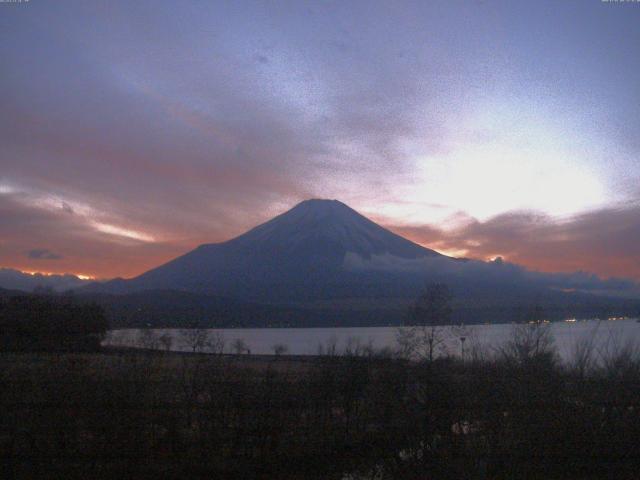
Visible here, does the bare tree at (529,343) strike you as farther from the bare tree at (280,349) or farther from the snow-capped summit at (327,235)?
the snow-capped summit at (327,235)

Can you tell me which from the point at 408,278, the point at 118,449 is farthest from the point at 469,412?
the point at 408,278

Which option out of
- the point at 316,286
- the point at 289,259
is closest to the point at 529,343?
the point at 316,286

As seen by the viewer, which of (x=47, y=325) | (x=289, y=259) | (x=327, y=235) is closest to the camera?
(x=47, y=325)

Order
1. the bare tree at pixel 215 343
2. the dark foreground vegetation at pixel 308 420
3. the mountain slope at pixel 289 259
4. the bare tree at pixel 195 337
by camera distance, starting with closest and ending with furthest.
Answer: the dark foreground vegetation at pixel 308 420 → the bare tree at pixel 215 343 → the bare tree at pixel 195 337 → the mountain slope at pixel 289 259

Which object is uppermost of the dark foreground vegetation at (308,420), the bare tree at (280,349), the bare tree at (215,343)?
the bare tree at (215,343)

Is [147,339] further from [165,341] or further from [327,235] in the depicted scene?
[327,235]

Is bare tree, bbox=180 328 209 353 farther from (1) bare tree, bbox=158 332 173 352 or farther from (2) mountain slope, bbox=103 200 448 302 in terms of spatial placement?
(2) mountain slope, bbox=103 200 448 302

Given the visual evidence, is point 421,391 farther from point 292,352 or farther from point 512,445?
point 292,352

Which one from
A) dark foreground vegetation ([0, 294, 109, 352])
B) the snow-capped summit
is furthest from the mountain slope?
dark foreground vegetation ([0, 294, 109, 352])

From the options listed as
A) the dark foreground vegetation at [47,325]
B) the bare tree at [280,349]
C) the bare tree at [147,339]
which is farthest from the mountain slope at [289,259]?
the dark foreground vegetation at [47,325]
